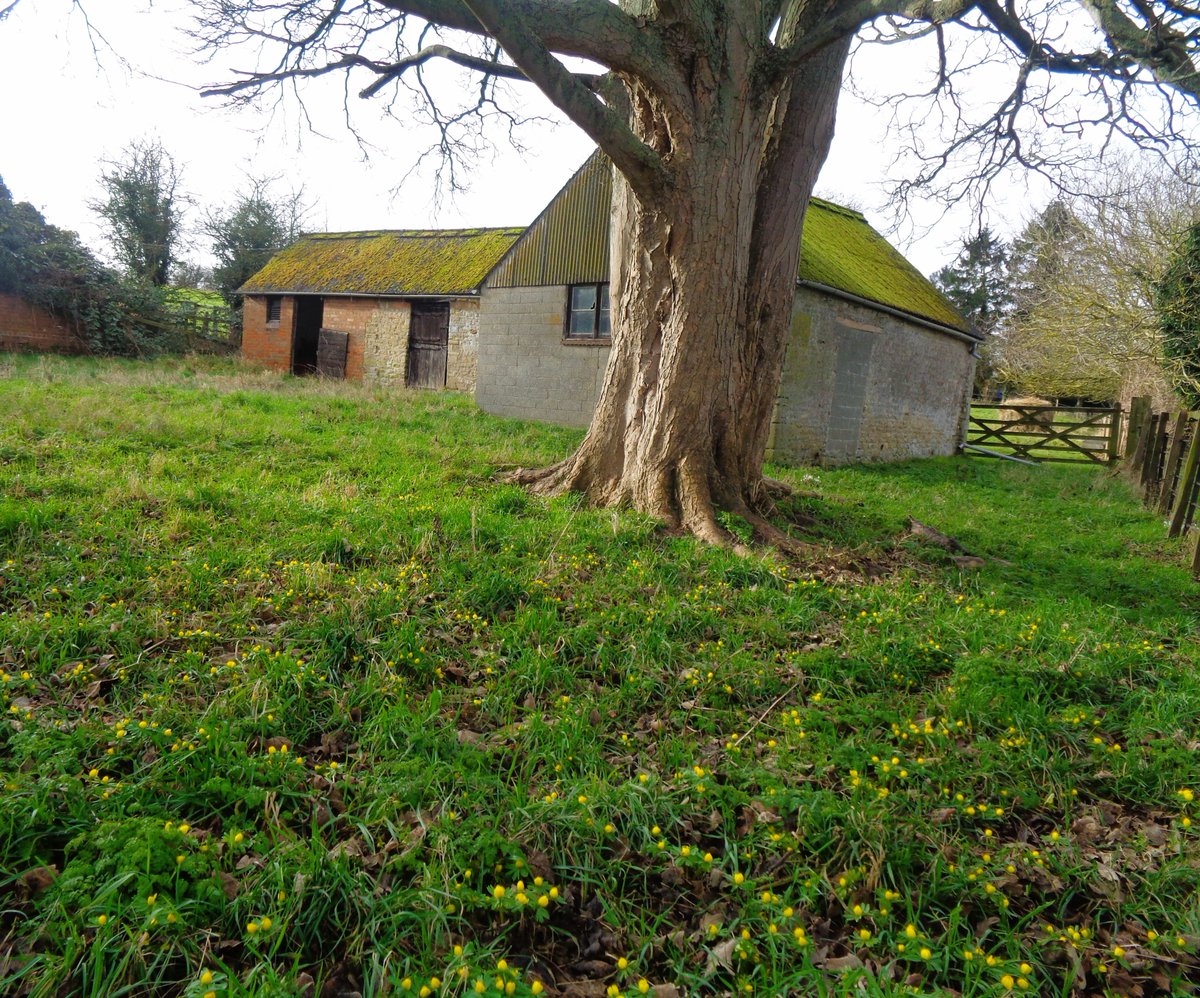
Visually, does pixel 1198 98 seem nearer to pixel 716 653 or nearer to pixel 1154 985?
pixel 716 653

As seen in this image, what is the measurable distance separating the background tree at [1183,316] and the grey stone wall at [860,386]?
4.63 metres

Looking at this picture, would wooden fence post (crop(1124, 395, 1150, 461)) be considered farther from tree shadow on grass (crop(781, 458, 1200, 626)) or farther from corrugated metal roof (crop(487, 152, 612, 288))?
corrugated metal roof (crop(487, 152, 612, 288))

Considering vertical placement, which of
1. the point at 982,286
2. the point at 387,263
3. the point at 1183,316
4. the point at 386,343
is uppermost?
the point at 982,286

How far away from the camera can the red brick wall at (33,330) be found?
790 inches

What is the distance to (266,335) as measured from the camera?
25.3 metres

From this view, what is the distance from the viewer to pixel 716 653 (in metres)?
4.28

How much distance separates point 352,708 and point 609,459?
426 centimetres

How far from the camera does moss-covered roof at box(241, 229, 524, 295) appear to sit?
2253 cm

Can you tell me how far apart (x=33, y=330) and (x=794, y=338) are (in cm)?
2100

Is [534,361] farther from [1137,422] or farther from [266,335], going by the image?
[1137,422]

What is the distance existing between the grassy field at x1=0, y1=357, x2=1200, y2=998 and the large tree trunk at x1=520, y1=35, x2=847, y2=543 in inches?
42.8

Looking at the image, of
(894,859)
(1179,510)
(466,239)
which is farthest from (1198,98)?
(466,239)

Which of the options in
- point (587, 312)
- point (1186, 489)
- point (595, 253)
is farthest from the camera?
point (587, 312)

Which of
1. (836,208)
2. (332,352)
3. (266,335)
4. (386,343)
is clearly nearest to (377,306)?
(386,343)
